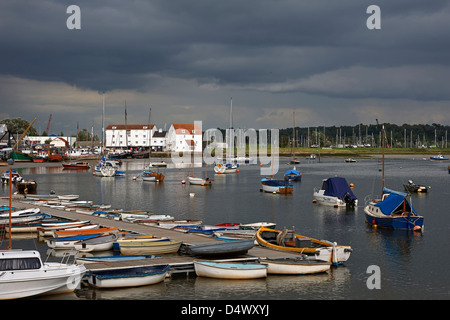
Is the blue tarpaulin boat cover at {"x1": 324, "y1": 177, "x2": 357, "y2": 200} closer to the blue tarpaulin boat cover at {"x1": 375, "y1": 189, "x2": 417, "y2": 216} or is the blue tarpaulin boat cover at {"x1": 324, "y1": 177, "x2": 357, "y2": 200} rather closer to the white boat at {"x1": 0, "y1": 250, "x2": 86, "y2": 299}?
the blue tarpaulin boat cover at {"x1": 375, "y1": 189, "x2": 417, "y2": 216}

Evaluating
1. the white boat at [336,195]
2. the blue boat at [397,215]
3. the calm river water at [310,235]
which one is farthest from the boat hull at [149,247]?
the white boat at [336,195]

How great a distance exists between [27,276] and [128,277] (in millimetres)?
6292

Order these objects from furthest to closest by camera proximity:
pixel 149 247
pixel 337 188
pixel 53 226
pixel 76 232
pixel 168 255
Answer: pixel 337 188 → pixel 53 226 → pixel 76 232 → pixel 168 255 → pixel 149 247

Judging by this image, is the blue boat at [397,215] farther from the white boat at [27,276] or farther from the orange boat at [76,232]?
the white boat at [27,276]

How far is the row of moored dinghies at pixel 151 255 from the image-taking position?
29.5m

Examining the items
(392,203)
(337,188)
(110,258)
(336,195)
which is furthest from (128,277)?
(337,188)

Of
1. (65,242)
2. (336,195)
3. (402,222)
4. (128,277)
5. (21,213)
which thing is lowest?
(402,222)

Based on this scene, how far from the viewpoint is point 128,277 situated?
3275 cm

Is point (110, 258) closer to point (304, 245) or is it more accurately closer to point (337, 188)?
point (304, 245)

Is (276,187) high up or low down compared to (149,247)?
down

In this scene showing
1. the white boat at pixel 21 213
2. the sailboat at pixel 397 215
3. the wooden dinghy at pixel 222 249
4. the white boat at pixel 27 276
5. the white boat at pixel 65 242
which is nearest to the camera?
the white boat at pixel 27 276

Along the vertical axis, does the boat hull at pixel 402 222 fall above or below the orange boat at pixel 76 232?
below

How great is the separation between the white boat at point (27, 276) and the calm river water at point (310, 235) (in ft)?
6.15
